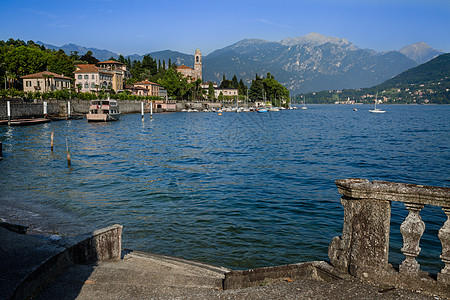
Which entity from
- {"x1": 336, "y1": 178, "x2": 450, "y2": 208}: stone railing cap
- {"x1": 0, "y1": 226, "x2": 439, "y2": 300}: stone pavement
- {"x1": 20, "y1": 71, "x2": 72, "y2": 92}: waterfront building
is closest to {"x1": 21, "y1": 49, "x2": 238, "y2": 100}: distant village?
{"x1": 20, "y1": 71, "x2": 72, "y2": 92}: waterfront building

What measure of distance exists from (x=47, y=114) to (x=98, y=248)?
8447 centimetres

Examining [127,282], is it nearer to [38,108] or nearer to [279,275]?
[279,275]

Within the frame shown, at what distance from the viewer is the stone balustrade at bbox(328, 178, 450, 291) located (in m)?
4.98

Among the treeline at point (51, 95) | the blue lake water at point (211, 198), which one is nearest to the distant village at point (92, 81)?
the treeline at point (51, 95)

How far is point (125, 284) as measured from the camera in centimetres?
614

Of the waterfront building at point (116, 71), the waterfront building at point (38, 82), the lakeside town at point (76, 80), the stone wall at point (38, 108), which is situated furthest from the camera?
the waterfront building at point (116, 71)

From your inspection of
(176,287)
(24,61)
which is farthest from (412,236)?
(24,61)

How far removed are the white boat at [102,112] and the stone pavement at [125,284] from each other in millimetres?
78370

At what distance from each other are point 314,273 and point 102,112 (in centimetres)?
8460

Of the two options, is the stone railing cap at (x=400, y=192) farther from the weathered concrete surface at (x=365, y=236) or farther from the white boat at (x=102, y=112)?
the white boat at (x=102, y=112)

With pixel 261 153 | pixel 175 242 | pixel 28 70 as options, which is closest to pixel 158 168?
pixel 261 153

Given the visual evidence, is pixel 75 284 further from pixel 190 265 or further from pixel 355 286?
pixel 355 286

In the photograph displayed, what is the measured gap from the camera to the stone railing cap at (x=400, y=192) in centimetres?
496

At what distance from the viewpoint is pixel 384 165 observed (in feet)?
97.0
